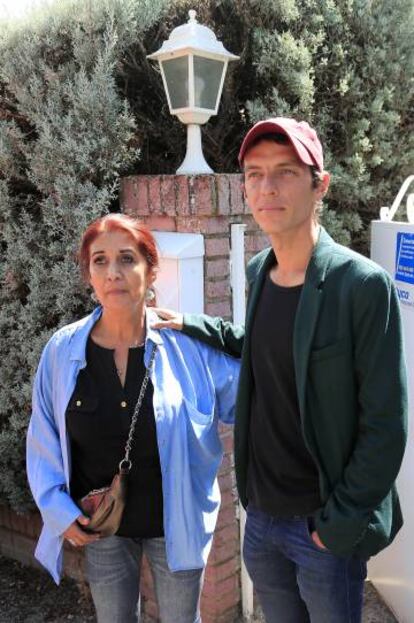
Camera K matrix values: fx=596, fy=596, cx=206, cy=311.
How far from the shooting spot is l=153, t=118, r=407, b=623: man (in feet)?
5.07

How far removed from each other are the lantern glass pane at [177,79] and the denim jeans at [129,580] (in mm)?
1824

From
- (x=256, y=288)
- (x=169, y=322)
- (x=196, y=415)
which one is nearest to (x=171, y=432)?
(x=196, y=415)

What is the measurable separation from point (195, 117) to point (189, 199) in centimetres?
39

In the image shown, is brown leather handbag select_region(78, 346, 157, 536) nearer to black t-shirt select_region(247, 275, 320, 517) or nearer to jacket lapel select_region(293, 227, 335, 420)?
black t-shirt select_region(247, 275, 320, 517)

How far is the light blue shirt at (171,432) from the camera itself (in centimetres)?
200

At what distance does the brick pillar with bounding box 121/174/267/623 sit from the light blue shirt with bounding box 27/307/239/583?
592 mm

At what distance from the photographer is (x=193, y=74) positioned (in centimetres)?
258

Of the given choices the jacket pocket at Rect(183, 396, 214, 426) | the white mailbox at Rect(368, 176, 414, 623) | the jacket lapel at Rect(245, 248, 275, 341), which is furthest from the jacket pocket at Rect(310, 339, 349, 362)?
the white mailbox at Rect(368, 176, 414, 623)

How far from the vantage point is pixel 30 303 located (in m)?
3.05

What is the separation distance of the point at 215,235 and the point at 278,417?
1.15 m

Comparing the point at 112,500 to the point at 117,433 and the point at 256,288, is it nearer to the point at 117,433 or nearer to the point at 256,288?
the point at 117,433

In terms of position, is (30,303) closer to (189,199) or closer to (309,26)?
(189,199)

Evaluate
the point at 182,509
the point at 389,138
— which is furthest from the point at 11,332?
the point at 389,138

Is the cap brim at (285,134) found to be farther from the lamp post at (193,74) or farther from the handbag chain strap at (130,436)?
the lamp post at (193,74)
